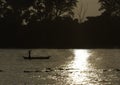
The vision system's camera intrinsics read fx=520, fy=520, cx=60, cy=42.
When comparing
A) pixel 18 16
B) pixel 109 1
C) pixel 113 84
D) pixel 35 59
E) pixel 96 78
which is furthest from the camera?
pixel 109 1

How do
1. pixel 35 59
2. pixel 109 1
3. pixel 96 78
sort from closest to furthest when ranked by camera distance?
pixel 96 78
pixel 35 59
pixel 109 1

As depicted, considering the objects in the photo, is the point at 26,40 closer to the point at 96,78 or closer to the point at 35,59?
the point at 35,59

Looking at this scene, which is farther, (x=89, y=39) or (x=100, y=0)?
(x=100, y=0)

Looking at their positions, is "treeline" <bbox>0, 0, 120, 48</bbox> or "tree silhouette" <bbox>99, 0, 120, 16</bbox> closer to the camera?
"treeline" <bbox>0, 0, 120, 48</bbox>

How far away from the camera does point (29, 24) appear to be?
457 feet

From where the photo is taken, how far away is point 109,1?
15200cm

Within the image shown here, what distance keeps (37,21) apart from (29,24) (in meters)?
2.39

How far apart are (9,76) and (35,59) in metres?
37.7

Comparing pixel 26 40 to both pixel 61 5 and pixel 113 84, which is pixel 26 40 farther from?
pixel 113 84

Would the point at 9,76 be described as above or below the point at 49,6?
below

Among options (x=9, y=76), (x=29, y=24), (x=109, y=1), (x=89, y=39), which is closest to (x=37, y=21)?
(x=29, y=24)

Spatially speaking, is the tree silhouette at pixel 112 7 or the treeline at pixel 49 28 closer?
the treeline at pixel 49 28

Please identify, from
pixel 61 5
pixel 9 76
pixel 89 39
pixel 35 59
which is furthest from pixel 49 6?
pixel 9 76

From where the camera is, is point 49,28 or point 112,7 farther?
point 112,7
